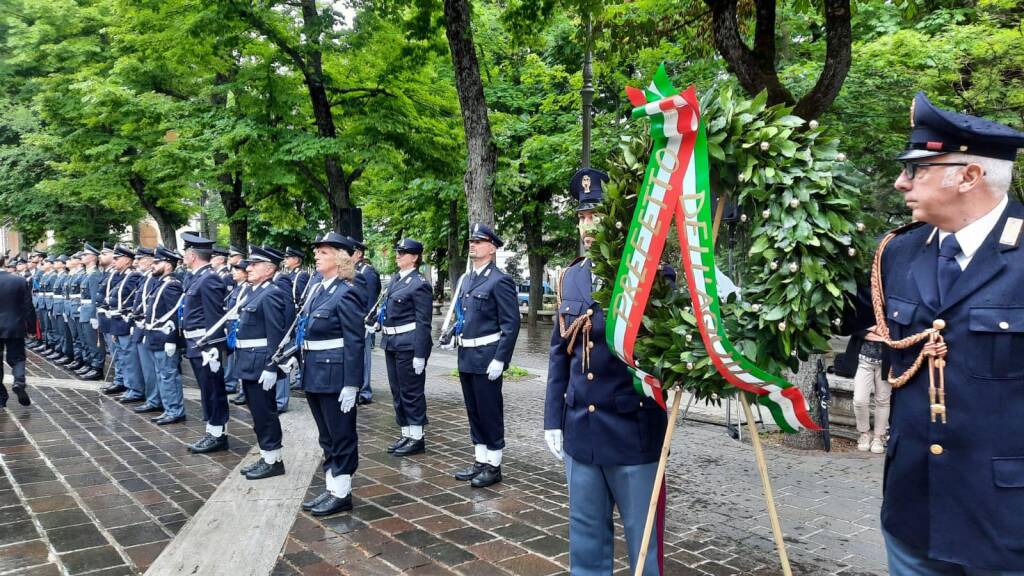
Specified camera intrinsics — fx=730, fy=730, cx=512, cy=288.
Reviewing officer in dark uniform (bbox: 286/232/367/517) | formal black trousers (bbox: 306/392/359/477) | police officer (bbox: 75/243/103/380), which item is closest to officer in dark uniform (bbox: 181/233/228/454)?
officer in dark uniform (bbox: 286/232/367/517)

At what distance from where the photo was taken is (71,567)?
4602mm

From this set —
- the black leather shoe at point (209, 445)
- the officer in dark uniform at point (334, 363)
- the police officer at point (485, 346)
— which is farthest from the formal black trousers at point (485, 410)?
the black leather shoe at point (209, 445)

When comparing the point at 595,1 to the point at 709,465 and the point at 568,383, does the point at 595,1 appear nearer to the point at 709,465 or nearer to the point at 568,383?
the point at 709,465

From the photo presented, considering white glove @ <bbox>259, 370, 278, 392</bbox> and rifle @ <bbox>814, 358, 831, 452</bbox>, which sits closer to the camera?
white glove @ <bbox>259, 370, 278, 392</bbox>

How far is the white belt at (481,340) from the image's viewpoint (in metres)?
6.63

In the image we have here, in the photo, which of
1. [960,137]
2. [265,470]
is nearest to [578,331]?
[960,137]

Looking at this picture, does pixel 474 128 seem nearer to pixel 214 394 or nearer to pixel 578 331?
pixel 214 394

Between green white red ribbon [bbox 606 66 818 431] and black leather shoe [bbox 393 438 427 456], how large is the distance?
4490mm

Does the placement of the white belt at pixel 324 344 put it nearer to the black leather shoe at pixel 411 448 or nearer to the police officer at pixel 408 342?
the police officer at pixel 408 342

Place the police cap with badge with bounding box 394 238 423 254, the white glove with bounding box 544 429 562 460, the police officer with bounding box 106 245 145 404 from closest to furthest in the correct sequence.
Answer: the white glove with bounding box 544 429 562 460
the police cap with badge with bounding box 394 238 423 254
the police officer with bounding box 106 245 145 404

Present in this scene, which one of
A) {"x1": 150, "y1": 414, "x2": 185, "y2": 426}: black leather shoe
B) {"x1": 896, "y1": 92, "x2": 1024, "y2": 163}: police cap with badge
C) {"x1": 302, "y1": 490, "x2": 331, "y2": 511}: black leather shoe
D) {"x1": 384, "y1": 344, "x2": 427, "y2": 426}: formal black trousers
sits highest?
{"x1": 896, "y1": 92, "x2": 1024, "y2": 163}: police cap with badge

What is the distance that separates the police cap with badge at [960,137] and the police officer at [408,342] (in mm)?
5453

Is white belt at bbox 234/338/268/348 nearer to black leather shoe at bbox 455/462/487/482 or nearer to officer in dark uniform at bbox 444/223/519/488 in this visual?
officer in dark uniform at bbox 444/223/519/488

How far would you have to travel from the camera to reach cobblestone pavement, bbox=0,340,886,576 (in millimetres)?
4688
